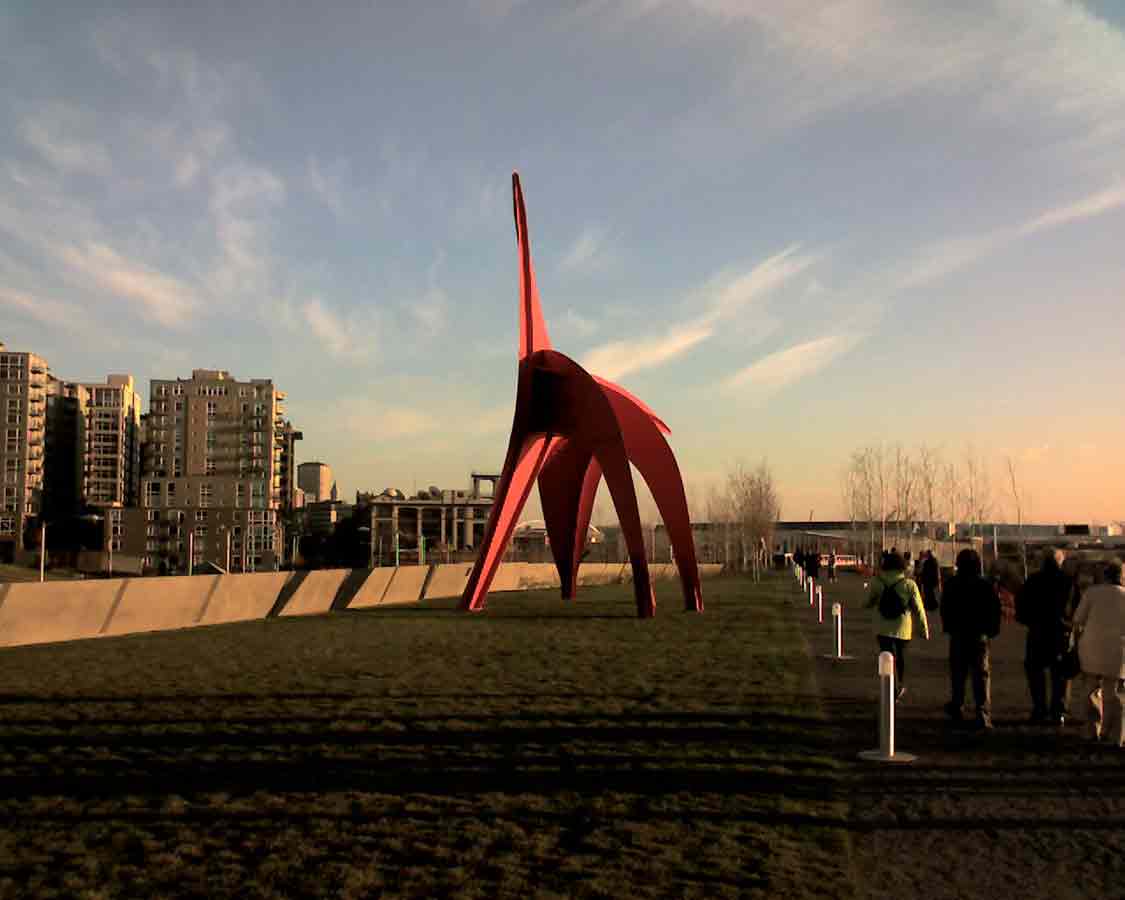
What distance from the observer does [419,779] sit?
7332 millimetres

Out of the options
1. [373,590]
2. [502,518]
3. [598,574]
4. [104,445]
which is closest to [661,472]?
[502,518]

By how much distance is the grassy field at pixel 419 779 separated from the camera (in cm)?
530

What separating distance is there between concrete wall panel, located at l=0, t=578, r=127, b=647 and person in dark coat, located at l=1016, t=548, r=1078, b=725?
1445cm

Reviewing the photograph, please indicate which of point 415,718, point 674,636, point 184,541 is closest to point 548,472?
point 674,636

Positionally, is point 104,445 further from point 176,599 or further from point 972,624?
point 972,624

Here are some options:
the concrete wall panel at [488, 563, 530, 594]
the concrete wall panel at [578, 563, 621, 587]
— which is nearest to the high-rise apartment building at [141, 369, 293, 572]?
the concrete wall panel at [578, 563, 621, 587]

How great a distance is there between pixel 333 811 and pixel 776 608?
22.2 meters

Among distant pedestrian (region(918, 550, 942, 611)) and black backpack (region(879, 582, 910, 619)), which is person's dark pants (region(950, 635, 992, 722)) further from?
distant pedestrian (region(918, 550, 942, 611))

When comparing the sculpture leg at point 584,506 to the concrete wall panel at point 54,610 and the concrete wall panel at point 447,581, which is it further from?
the concrete wall panel at point 54,610

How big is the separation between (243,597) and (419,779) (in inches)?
683

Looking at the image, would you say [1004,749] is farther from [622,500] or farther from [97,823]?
[622,500]

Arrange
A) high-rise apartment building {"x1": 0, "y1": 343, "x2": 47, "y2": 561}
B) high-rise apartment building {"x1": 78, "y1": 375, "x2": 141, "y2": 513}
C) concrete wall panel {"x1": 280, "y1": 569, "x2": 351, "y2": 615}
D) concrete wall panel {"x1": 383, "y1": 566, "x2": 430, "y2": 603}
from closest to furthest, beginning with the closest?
concrete wall panel {"x1": 280, "y1": 569, "x2": 351, "y2": 615}
concrete wall panel {"x1": 383, "y1": 566, "x2": 430, "y2": 603}
high-rise apartment building {"x1": 0, "y1": 343, "x2": 47, "y2": 561}
high-rise apartment building {"x1": 78, "y1": 375, "x2": 141, "y2": 513}

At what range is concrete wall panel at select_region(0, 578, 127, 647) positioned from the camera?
1716 centimetres

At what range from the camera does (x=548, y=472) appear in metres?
31.6
